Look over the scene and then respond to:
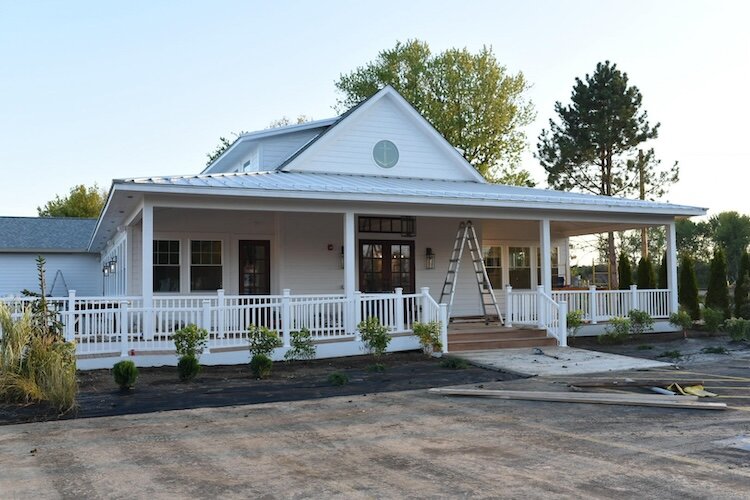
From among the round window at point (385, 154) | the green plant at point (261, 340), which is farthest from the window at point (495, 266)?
the green plant at point (261, 340)

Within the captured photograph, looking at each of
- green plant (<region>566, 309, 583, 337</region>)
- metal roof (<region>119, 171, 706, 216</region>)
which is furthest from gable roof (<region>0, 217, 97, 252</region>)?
green plant (<region>566, 309, 583, 337</region>)

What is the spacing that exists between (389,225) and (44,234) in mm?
20214

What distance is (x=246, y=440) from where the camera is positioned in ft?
21.8

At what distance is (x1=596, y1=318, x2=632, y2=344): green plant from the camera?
49.9 feet

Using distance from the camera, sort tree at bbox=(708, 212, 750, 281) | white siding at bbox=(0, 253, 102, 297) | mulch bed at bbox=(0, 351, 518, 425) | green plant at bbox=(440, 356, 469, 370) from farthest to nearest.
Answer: tree at bbox=(708, 212, 750, 281) < white siding at bbox=(0, 253, 102, 297) < green plant at bbox=(440, 356, 469, 370) < mulch bed at bbox=(0, 351, 518, 425)

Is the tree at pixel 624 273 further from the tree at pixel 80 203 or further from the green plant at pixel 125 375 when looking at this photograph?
the tree at pixel 80 203

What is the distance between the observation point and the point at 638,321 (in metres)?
16.0

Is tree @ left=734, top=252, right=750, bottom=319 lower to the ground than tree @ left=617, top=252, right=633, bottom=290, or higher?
lower

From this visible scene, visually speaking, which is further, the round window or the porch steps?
the round window

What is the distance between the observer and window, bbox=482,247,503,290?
19.2 m

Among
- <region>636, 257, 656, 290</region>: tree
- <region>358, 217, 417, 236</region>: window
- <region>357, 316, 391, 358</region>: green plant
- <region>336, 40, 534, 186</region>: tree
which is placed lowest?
<region>357, 316, 391, 358</region>: green plant

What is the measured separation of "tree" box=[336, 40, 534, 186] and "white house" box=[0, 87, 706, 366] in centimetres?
2132

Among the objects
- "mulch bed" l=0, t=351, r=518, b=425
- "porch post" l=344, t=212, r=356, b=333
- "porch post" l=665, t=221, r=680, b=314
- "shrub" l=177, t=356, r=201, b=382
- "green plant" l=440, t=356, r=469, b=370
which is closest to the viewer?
"mulch bed" l=0, t=351, r=518, b=425

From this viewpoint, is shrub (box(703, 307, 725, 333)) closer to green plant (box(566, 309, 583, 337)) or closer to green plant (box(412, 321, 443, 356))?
green plant (box(566, 309, 583, 337))
